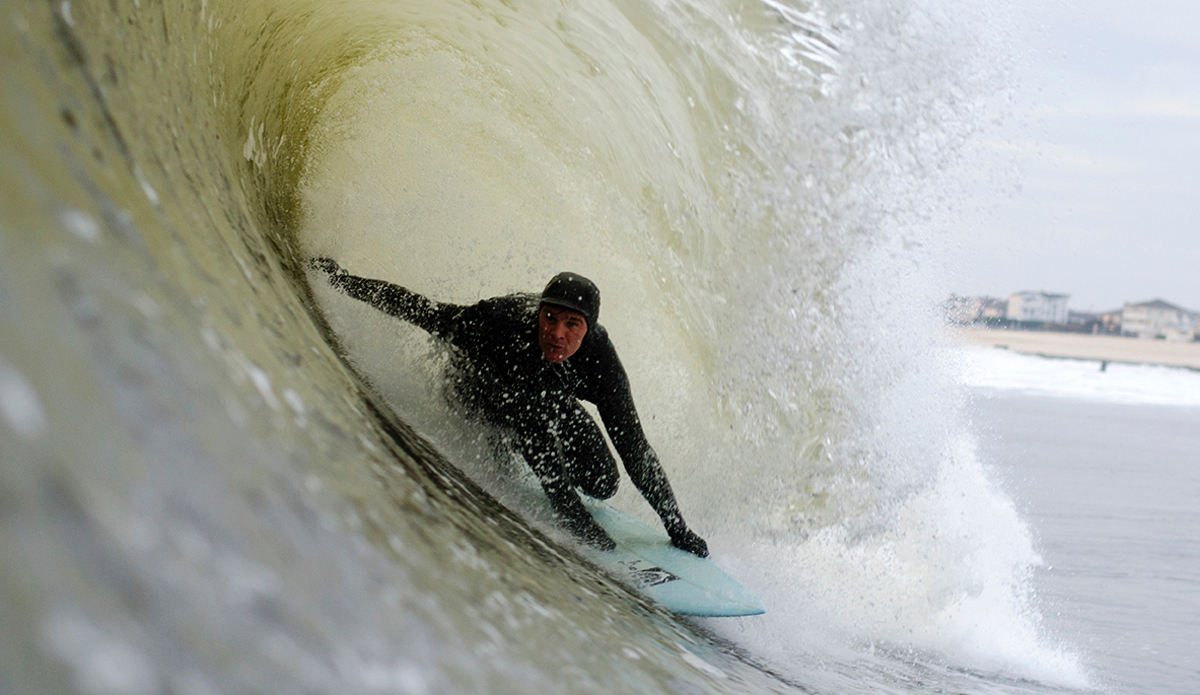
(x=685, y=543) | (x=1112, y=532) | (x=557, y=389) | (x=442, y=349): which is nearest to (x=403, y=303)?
(x=442, y=349)

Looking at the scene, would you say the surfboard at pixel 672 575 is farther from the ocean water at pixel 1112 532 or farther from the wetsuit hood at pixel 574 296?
the ocean water at pixel 1112 532

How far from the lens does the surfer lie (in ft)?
8.88

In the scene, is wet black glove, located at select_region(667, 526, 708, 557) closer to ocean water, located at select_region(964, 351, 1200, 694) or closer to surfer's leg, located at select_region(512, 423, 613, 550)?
surfer's leg, located at select_region(512, 423, 613, 550)

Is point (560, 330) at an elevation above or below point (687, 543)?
above

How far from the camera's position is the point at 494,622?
1.36m

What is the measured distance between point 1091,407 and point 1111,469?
10869mm

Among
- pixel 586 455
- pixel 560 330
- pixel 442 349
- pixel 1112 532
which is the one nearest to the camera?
pixel 560 330

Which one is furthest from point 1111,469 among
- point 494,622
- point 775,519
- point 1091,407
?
point 1091,407

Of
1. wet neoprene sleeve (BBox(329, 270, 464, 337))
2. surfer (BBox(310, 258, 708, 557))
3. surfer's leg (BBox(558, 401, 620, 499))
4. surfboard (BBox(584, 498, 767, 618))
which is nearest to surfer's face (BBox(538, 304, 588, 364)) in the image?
surfer (BBox(310, 258, 708, 557))

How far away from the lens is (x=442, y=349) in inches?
120

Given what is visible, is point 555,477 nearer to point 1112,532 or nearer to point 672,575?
point 672,575

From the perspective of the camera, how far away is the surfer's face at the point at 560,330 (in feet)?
8.70

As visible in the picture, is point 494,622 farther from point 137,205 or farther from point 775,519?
point 775,519

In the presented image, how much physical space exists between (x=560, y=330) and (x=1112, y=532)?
510 cm
